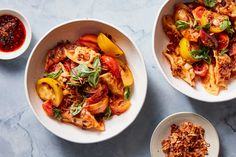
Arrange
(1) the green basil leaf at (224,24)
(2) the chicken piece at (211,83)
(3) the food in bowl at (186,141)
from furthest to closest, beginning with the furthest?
(3) the food in bowl at (186,141)
(2) the chicken piece at (211,83)
(1) the green basil leaf at (224,24)

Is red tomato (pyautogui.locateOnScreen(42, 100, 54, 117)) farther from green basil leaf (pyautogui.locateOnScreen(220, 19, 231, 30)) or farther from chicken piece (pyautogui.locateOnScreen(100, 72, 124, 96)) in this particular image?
green basil leaf (pyautogui.locateOnScreen(220, 19, 231, 30))

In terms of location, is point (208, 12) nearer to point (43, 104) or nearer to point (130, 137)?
point (130, 137)

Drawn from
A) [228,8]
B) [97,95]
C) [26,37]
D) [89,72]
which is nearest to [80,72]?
[89,72]

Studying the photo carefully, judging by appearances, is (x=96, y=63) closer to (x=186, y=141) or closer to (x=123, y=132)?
(x=123, y=132)

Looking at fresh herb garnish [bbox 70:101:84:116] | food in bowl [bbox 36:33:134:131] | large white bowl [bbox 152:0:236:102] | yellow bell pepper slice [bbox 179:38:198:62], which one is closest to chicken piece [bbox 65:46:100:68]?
food in bowl [bbox 36:33:134:131]

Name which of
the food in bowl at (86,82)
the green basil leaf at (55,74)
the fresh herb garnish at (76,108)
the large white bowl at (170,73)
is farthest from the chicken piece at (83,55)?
the large white bowl at (170,73)

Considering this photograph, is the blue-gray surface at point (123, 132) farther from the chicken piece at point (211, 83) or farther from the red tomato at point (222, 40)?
the red tomato at point (222, 40)
